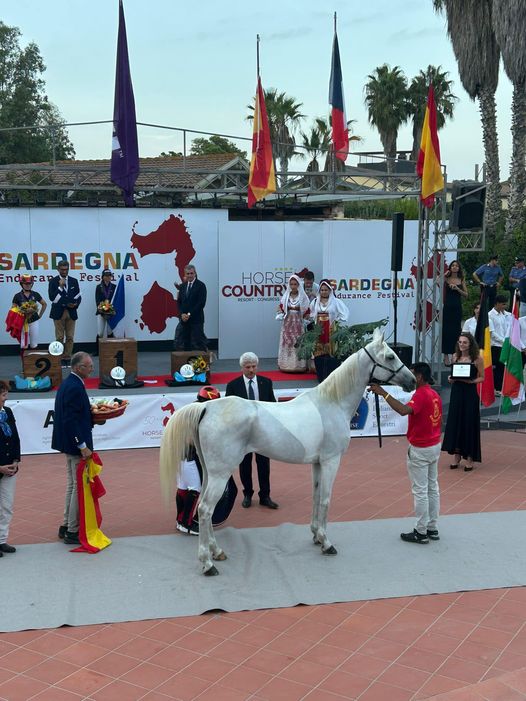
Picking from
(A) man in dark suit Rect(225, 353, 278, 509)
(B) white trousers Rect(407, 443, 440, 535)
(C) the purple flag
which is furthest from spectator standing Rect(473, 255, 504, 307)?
(B) white trousers Rect(407, 443, 440, 535)

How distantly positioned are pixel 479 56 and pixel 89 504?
21.0 m

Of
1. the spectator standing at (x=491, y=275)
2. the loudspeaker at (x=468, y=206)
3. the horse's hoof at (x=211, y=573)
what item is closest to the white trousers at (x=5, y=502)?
the horse's hoof at (x=211, y=573)

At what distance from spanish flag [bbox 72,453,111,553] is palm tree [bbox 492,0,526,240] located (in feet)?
62.2

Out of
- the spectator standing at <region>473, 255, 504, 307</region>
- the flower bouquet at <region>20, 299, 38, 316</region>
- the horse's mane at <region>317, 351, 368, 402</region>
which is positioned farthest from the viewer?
the spectator standing at <region>473, 255, 504, 307</region>

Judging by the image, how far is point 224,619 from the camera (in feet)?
19.0

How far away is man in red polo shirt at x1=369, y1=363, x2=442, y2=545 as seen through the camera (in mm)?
7062

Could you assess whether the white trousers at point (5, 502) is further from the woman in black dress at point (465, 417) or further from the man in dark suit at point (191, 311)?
the man in dark suit at point (191, 311)

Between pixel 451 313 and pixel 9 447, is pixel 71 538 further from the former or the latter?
pixel 451 313

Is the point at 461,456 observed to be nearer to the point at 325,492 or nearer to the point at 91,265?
the point at 325,492

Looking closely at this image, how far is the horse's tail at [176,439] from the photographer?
21.4 ft

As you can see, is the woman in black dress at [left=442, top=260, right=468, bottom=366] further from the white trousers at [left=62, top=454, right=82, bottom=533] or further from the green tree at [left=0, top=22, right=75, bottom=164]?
the green tree at [left=0, top=22, right=75, bottom=164]

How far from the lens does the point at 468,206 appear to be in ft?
40.2

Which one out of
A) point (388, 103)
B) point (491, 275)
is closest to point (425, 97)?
point (388, 103)

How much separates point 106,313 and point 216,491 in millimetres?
9275
